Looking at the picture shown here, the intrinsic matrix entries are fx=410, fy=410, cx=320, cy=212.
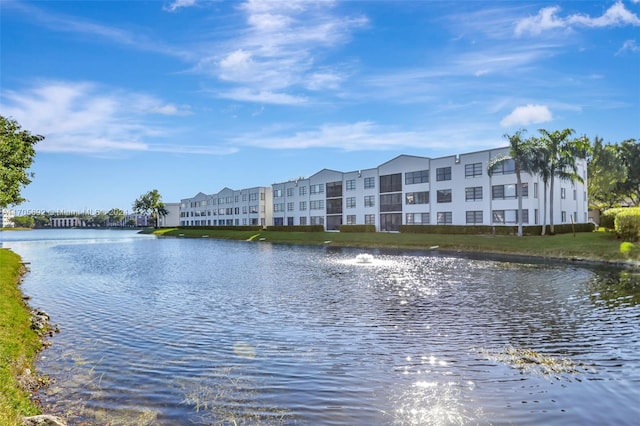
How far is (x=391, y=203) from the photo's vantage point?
79.2m

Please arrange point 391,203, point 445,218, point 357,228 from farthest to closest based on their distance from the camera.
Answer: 1. point 357,228
2. point 391,203
3. point 445,218

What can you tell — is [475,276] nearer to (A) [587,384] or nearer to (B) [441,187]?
(A) [587,384]

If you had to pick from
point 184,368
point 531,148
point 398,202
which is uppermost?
point 531,148

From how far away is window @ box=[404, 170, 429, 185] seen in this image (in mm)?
73438

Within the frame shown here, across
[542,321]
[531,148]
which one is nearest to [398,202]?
[531,148]

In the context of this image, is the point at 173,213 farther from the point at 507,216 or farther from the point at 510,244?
the point at 510,244

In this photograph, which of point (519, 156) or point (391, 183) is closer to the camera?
point (519, 156)

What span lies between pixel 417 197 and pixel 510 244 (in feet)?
88.5

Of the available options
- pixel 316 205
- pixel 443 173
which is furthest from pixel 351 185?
pixel 443 173

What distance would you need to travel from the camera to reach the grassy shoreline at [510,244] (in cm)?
3869

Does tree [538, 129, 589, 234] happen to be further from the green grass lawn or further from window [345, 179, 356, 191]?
window [345, 179, 356, 191]

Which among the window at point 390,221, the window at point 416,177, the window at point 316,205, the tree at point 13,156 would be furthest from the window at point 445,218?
the tree at point 13,156

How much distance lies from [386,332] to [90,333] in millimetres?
11211

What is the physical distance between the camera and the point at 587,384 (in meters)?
10.4
